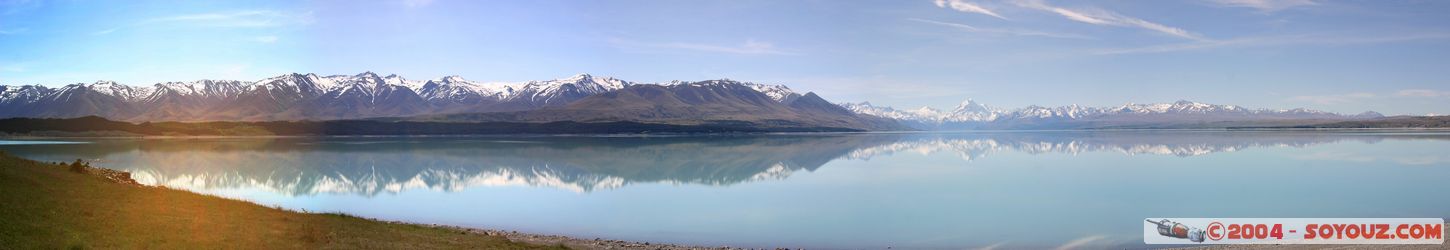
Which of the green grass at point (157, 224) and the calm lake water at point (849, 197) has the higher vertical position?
the green grass at point (157, 224)

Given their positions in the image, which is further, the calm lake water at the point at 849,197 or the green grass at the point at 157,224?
the calm lake water at the point at 849,197

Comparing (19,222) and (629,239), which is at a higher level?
(19,222)

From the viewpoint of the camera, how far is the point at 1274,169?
68.8 metres

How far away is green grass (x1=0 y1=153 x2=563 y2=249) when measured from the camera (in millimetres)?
18516

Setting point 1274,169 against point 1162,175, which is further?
point 1274,169

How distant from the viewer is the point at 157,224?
20.9 meters

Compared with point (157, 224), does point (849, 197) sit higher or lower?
lower

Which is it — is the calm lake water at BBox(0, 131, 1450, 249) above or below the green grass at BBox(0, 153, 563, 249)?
below

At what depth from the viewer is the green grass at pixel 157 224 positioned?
18.5 m

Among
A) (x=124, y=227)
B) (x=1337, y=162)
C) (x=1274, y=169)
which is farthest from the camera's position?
(x=1337, y=162)

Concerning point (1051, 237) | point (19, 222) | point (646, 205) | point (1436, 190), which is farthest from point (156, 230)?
point (1436, 190)

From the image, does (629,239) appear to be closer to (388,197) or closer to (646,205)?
(646,205)

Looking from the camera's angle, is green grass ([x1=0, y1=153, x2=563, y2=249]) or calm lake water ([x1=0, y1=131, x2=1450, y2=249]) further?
calm lake water ([x1=0, y1=131, x2=1450, y2=249])

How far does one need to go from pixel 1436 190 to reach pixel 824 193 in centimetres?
3552
